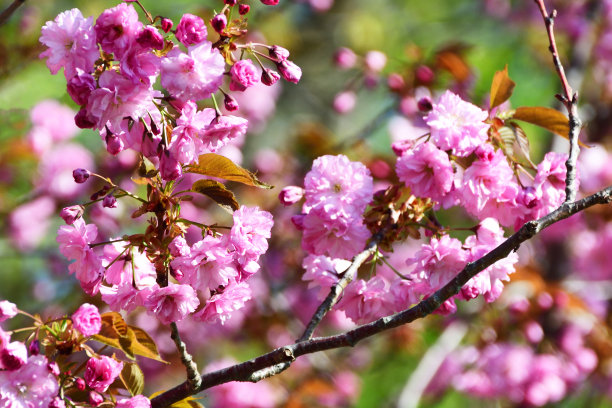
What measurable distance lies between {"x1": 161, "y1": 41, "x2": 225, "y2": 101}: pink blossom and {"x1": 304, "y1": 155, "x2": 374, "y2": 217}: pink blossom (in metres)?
0.36

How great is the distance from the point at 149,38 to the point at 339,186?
0.50 meters

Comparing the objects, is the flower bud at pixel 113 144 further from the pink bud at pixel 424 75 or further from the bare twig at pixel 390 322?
the pink bud at pixel 424 75

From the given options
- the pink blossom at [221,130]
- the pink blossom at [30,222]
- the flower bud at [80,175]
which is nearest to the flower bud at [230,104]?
the pink blossom at [221,130]

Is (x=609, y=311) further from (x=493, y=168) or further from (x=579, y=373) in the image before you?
(x=493, y=168)

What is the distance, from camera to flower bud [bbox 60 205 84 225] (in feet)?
4.00

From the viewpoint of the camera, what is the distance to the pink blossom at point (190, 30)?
1159mm

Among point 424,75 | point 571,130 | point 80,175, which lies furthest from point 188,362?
point 424,75

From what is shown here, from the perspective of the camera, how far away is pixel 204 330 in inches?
166

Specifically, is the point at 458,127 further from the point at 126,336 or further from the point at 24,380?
the point at 24,380

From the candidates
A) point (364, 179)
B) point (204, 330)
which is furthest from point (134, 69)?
point (204, 330)

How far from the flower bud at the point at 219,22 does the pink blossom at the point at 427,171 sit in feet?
1.45

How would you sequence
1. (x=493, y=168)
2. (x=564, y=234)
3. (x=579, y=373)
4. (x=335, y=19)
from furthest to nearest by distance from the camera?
(x=335, y=19) → (x=564, y=234) → (x=579, y=373) → (x=493, y=168)

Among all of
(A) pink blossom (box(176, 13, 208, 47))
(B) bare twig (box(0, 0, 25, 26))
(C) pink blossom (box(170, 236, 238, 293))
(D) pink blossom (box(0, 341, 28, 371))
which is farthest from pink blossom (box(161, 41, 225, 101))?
(D) pink blossom (box(0, 341, 28, 371))

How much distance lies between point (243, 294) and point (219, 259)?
0.33ft
